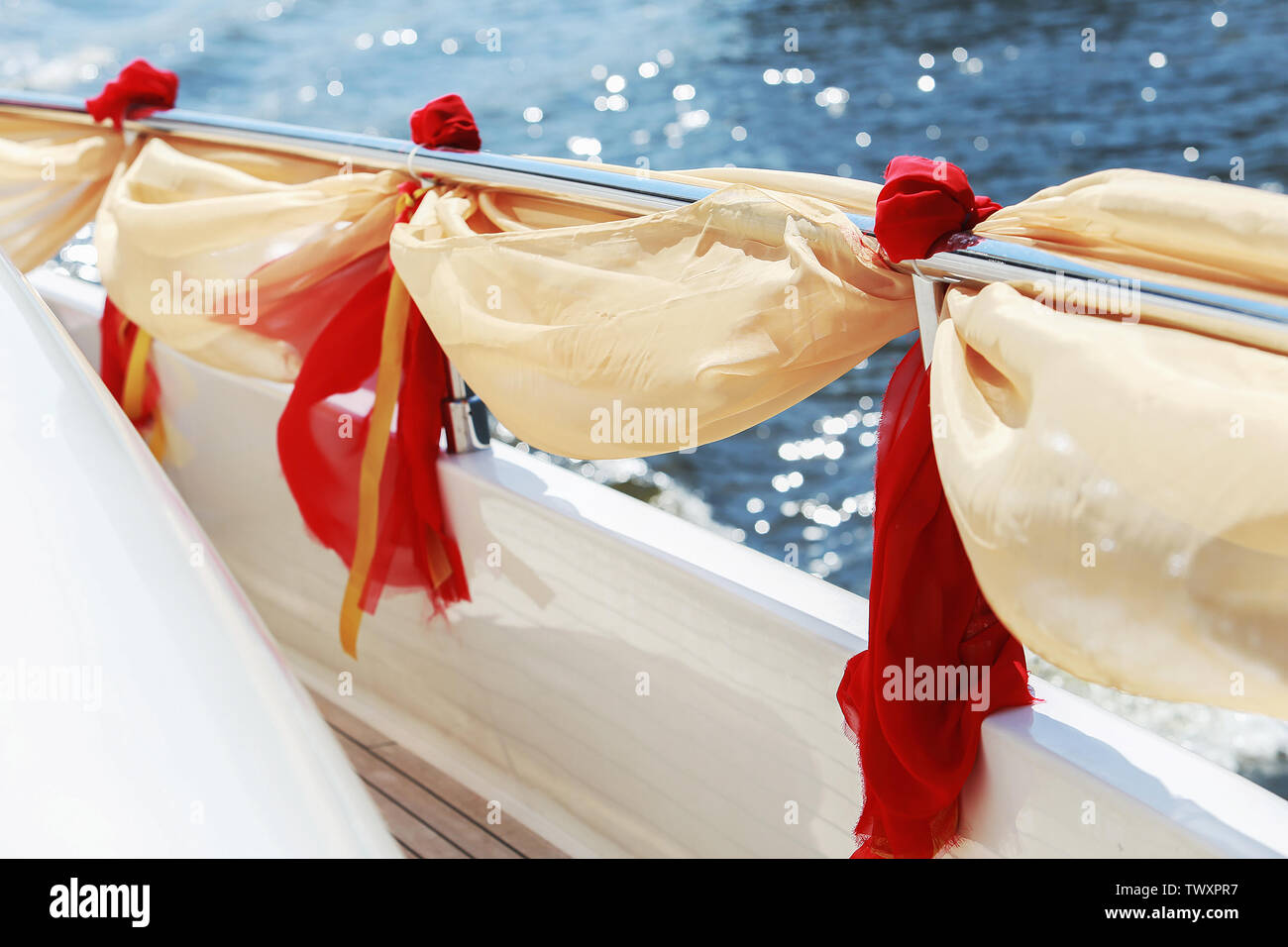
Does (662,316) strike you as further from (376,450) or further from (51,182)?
(51,182)

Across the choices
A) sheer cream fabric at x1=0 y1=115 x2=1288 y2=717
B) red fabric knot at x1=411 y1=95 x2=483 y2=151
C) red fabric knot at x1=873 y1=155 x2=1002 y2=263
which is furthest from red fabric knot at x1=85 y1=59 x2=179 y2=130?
red fabric knot at x1=873 y1=155 x2=1002 y2=263

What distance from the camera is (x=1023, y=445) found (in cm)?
81

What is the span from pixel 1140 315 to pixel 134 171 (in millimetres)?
1538

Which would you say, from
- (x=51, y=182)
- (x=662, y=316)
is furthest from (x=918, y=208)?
(x=51, y=182)

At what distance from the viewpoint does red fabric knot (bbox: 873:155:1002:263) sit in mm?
990

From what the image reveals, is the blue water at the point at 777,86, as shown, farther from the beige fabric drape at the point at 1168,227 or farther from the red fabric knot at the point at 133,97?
the beige fabric drape at the point at 1168,227

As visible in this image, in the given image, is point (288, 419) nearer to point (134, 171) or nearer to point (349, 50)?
point (134, 171)

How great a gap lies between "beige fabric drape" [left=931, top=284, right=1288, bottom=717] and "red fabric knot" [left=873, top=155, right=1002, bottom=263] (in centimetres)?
14

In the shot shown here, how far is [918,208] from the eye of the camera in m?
0.99

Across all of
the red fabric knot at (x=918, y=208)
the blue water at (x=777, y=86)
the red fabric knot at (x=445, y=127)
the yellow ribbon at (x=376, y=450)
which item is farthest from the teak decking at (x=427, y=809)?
the blue water at (x=777, y=86)

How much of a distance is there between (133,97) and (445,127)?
0.73 m

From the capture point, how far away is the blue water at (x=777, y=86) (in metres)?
4.05
